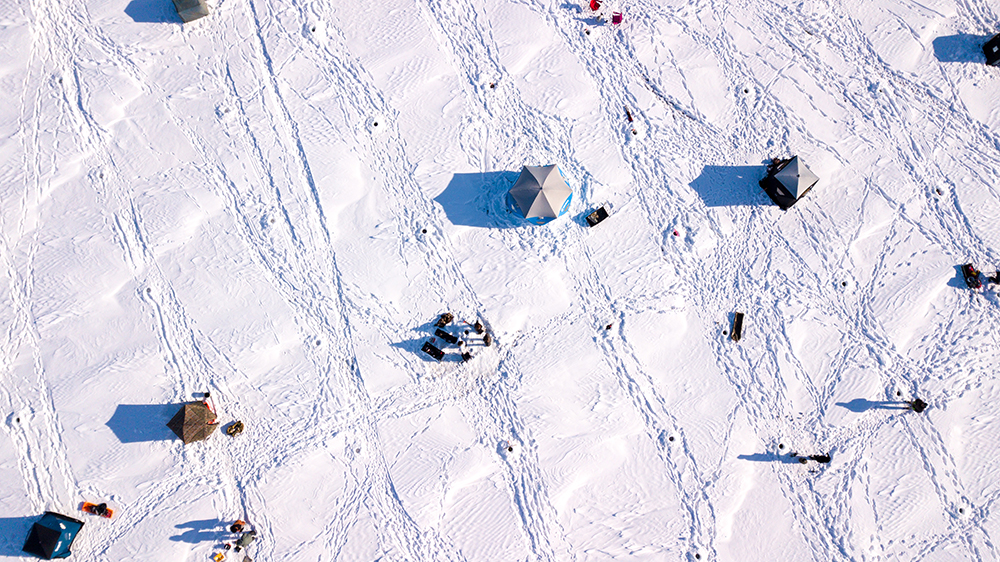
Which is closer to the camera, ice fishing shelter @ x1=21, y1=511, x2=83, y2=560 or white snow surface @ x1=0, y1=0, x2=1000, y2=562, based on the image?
ice fishing shelter @ x1=21, y1=511, x2=83, y2=560

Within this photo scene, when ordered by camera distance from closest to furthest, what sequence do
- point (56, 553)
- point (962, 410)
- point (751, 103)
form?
point (56, 553), point (962, 410), point (751, 103)

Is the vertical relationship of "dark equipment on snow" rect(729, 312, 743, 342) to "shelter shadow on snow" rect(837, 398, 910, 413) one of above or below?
above

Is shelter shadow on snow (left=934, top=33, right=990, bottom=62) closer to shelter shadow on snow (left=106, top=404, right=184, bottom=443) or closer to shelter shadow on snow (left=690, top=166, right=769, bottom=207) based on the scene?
shelter shadow on snow (left=690, top=166, right=769, bottom=207)

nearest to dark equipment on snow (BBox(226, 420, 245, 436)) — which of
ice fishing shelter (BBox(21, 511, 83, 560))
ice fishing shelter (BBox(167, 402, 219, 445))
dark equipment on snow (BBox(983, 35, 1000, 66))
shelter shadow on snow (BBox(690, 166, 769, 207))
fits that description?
ice fishing shelter (BBox(167, 402, 219, 445))

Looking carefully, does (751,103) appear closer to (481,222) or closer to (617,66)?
(617,66)

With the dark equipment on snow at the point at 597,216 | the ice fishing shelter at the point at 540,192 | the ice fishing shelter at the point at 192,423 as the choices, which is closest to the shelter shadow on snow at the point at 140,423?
the ice fishing shelter at the point at 192,423

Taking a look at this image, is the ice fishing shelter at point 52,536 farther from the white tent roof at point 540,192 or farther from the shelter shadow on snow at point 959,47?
the shelter shadow on snow at point 959,47

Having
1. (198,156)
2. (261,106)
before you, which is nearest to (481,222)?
(261,106)
